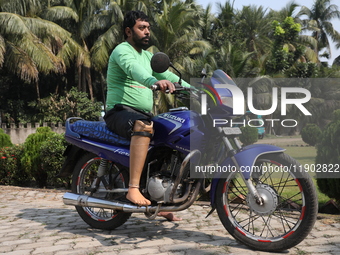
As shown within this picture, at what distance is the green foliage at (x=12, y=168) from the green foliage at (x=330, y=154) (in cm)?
680

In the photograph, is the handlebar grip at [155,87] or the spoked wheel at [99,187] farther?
the spoked wheel at [99,187]

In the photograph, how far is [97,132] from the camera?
4875 mm

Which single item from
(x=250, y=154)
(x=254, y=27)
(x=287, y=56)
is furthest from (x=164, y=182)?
(x=254, y=27)

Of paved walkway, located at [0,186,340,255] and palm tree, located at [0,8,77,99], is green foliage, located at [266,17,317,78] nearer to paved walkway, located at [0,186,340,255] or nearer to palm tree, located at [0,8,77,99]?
palm tree, located at [0,8,77,99]

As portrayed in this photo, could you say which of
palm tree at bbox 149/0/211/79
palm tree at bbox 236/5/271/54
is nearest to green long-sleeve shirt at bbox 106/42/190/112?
palm tree at bbox 149/0/211/79

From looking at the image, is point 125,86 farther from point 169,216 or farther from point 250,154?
point 169,216

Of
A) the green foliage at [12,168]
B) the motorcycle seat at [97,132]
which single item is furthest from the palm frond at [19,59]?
the motorcycle seat at [97,132]

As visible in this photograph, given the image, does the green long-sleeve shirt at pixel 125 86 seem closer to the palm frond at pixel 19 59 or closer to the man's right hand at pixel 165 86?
the man's right hand at pixel 165 86

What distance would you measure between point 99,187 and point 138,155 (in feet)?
2.92

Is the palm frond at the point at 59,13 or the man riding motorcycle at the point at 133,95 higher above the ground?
the palm frond at the point at 59,13

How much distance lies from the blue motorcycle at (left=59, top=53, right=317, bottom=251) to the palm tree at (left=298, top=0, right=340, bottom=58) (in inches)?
2196

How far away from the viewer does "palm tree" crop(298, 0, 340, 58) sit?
5712cm

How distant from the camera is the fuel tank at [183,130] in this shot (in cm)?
422

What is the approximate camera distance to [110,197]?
15.9ft
